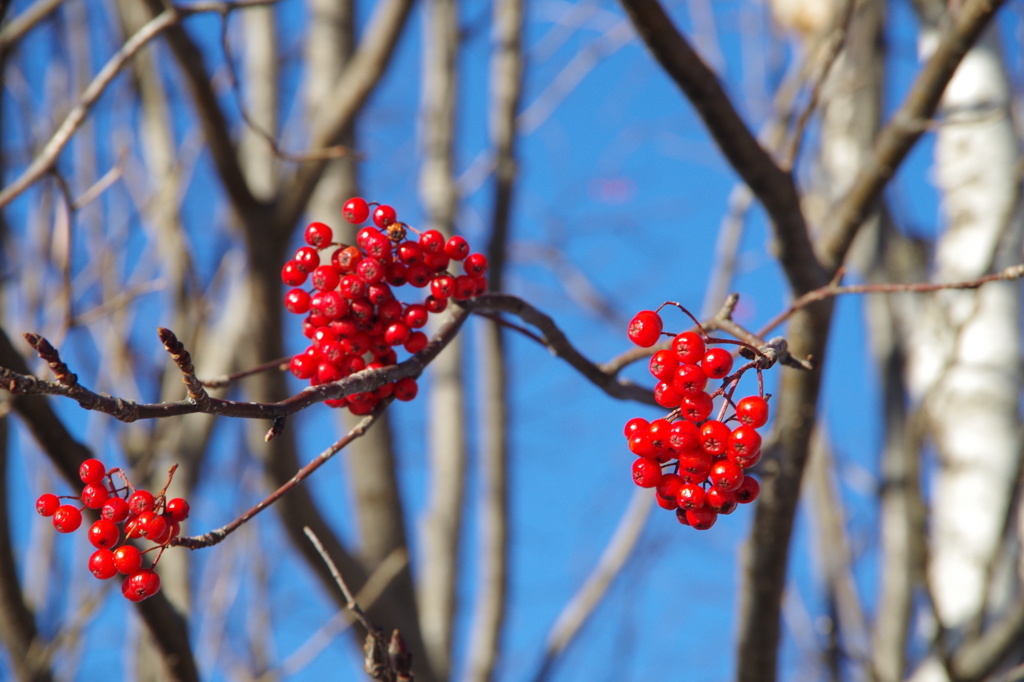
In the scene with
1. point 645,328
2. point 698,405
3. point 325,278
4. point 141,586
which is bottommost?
point 698,405

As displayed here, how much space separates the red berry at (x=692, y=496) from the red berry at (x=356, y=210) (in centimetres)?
63

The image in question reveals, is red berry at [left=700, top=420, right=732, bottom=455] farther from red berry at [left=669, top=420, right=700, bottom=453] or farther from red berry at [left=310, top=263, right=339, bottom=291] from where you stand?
red berry at [left=310, top=263, right=339, bottom=291]

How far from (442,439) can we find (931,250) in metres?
2.51

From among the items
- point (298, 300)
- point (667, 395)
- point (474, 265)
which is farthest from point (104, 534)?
point (667, 395)

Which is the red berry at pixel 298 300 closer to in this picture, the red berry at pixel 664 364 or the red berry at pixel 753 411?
the red berry at pixel 664 364

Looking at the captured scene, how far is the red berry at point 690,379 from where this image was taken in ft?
3.33

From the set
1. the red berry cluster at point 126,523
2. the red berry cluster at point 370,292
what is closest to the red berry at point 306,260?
the red berry cluster at point 370,292

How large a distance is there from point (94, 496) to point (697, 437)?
785mm

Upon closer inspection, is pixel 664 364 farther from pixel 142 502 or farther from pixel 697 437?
pixel 142 502

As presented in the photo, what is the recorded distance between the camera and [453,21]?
13.1ft

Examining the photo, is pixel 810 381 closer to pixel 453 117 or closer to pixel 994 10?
pixel 994 10

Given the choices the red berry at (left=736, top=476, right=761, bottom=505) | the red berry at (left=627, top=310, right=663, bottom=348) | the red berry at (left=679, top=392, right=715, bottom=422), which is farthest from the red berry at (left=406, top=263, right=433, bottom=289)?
the red berry at (left=736, top=476, right=761, bottom=505)

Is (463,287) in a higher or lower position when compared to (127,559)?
higher

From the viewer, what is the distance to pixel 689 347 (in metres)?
1.03
